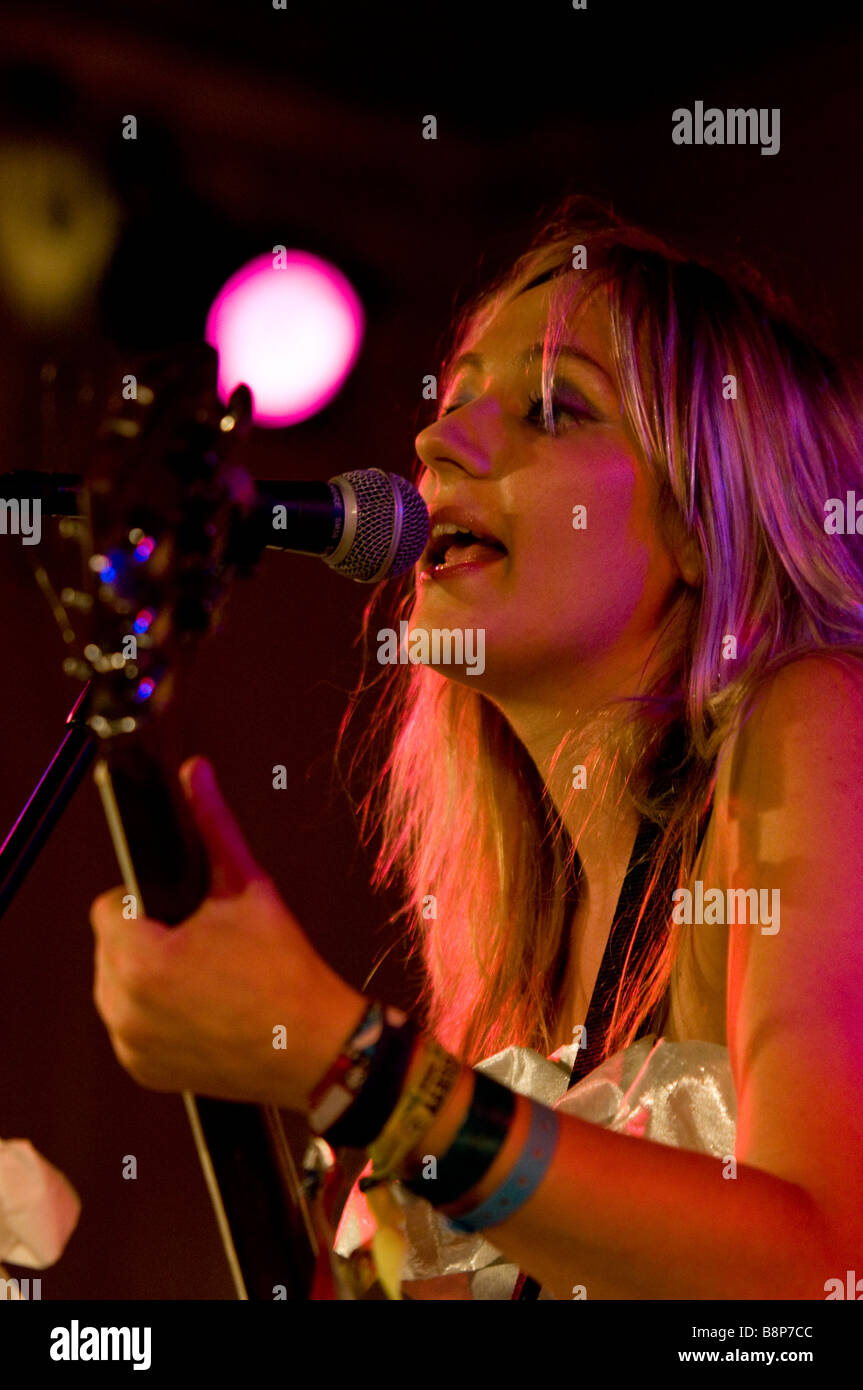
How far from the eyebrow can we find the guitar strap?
53 centimetres

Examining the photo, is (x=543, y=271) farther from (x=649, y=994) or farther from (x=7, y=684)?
(x=7, y=684)

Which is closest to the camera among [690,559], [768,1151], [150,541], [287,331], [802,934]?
[150,541]

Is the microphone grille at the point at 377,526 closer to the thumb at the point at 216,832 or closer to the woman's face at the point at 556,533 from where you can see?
the woman's face at the point at 556,533

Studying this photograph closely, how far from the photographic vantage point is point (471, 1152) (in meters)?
0.88

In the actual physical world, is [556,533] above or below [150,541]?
above

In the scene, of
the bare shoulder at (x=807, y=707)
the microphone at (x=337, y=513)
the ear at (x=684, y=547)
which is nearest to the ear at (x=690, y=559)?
the ear at (x=684, y=547)

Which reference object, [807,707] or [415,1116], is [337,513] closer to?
[807,707]

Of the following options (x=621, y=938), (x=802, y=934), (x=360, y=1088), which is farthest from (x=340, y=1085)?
(x=621, y=938)

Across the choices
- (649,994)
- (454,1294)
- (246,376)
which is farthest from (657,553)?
(246,376)

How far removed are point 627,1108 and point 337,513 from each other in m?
0.71

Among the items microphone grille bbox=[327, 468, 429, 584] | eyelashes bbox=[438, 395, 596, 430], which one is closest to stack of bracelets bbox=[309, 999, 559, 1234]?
microphone grille bbox=[327, 468, 429, 584]

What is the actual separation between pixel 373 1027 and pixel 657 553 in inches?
39.8

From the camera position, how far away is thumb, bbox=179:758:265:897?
2.77 feet

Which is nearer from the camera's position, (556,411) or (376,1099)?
(376,1099)
